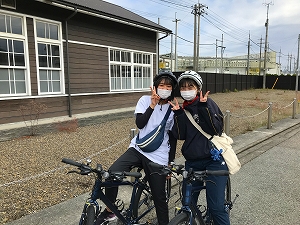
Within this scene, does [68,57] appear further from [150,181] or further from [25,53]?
[150,181]

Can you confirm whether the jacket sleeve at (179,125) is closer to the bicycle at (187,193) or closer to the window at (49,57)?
the bicycle at (187,193)

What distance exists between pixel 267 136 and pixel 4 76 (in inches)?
327

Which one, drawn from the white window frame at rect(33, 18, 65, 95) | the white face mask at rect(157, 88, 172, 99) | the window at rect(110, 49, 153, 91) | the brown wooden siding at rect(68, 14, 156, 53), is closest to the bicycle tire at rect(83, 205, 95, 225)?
the white face mask at rect(157, 88, 172, 99)

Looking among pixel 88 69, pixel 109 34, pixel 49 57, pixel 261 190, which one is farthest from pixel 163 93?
pixel 109 34

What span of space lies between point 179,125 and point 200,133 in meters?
0.22

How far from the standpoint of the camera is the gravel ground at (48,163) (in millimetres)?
3617

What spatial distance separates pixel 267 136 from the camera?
7902 millimetres

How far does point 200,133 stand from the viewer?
2.52m

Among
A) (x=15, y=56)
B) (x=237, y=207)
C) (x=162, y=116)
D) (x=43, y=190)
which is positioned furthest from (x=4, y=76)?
(x=237, y=207)

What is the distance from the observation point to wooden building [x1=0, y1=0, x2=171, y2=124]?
311 inches

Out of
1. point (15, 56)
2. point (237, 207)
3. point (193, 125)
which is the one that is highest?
point (15, 56)

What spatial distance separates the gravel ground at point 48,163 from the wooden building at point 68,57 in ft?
5.65

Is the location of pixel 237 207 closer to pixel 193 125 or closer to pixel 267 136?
pixel 193 125

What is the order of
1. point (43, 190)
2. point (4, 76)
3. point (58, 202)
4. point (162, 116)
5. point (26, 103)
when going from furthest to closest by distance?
point (26, 103), point (4, 76), point (43, 190), point (58, 202), point (162, 116)
